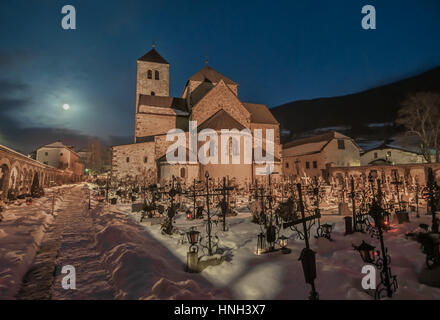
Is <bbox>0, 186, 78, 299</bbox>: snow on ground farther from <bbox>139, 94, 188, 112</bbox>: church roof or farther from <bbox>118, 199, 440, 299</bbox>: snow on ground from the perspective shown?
<bbox>139, 94, 188, 112</bbox>: church roof

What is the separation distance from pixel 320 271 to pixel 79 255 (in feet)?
20.6

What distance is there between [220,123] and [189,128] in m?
5.78

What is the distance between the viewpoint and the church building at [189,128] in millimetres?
21328

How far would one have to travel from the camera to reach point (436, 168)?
679 inches

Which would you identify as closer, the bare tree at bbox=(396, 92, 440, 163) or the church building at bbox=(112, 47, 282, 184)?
the church building at bbox=(112, 47, 282, 184)

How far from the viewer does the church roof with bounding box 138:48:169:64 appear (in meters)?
36.2

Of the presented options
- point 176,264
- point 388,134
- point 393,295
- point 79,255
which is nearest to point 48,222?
point 79,255

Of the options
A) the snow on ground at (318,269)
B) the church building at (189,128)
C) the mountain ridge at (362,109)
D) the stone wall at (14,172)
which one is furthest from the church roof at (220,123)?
the mountain ridge at (362,109)

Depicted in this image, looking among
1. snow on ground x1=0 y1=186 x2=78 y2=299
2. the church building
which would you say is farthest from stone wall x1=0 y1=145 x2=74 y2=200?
A: the church building

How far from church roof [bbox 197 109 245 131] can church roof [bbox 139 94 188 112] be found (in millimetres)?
9045

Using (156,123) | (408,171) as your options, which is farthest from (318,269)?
(156,123)

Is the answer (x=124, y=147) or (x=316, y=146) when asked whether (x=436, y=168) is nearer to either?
(x=316, y=146)

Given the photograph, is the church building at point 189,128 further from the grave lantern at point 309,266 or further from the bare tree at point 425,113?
the grave lantern at point 309,266

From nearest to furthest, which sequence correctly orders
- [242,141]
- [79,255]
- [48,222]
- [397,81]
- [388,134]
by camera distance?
1. [79,255]
2. [48,222]
3. [242,141]
4. [388,134]
5. [397,81]
